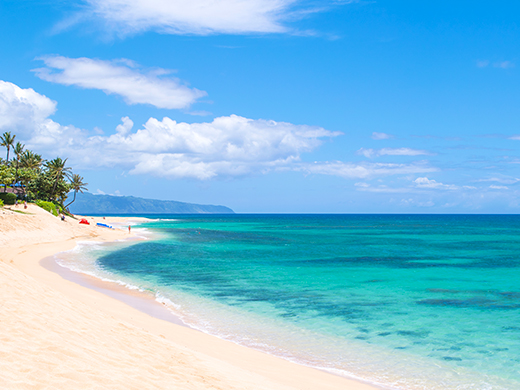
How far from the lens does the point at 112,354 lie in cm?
832

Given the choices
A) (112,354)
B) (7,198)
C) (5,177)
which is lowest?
(112,354)

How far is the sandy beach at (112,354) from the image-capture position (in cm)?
653

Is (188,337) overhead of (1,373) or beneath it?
beneath

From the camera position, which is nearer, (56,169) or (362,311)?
(362,311)

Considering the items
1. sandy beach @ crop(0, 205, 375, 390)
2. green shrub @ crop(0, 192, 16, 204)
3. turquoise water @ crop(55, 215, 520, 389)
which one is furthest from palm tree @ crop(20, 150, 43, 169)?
sandy beach @ crop(0, 205, 375, 390)

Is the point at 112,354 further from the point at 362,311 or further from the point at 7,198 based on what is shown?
the point at 7,198

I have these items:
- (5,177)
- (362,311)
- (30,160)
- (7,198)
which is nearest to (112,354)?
(362,311)

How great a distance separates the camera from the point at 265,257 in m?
39.2

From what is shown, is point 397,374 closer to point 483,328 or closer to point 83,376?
point 483,328

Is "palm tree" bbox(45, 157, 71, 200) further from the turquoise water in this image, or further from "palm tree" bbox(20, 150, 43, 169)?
the turquoise water

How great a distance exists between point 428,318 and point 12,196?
197 feet

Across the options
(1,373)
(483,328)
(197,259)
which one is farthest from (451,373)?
(197,259)

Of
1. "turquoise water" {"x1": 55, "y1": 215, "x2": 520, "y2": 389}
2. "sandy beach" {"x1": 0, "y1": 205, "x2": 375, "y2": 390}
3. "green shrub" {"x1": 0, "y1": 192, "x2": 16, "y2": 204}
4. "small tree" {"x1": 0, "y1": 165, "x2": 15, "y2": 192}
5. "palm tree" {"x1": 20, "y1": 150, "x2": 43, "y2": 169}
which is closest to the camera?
"sandy beach" {"x1": 0, "y1": 205, "x2": 375, "y2": 390}

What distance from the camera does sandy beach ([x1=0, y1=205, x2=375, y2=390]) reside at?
257 inches
